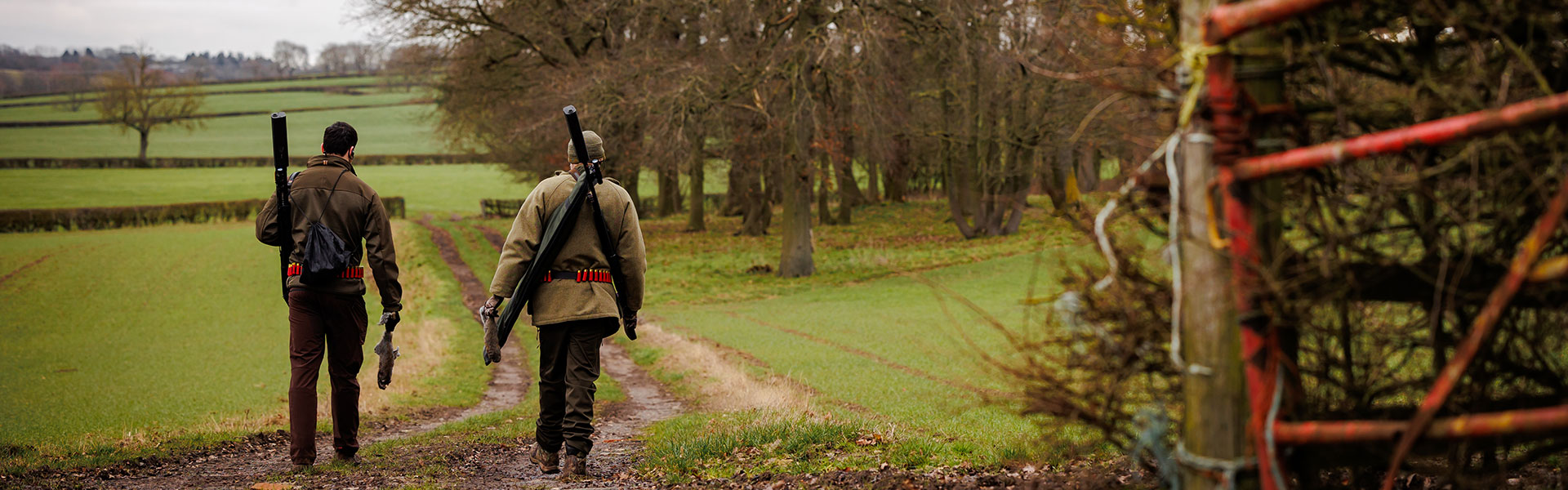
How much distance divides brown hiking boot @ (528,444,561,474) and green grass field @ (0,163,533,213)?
41.8 metres

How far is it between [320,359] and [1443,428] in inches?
240

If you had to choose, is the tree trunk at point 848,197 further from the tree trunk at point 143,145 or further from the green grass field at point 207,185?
the tree trunk at point 143,145

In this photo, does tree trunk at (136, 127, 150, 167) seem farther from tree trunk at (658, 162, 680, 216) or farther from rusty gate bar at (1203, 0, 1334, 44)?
rusty gate bar at (1203, 0, 1334, 44)

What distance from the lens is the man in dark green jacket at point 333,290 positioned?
248 inches

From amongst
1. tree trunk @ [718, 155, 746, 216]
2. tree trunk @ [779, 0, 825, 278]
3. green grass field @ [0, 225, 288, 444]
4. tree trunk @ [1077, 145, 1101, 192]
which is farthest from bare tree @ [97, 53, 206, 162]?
tree trunk @ [1077, 145, 1101, 192]

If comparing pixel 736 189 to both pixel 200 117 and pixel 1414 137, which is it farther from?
pixel 200 117

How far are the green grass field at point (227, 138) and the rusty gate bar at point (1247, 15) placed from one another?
5415 centimetres

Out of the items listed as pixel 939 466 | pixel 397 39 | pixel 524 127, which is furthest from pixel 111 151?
pixel 939 466

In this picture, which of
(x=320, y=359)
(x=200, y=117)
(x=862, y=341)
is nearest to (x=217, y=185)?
(x=200, y=117)

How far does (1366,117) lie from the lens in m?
2.82

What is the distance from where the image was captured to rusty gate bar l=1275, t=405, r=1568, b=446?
2.22 metres

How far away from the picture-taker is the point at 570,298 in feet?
20.1

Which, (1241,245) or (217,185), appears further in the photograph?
(217,185)

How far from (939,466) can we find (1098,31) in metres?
2.86
